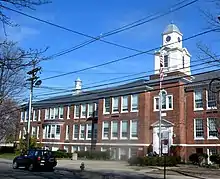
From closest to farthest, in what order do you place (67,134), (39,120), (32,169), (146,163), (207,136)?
(32,169)
(146,163)
(207,136)
(67,134)
(39,120)

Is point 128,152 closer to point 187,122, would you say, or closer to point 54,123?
point 187,122

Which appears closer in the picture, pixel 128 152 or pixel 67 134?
pixel 128 152

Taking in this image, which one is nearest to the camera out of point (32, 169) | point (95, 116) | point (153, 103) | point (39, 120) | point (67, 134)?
point (32, 169)

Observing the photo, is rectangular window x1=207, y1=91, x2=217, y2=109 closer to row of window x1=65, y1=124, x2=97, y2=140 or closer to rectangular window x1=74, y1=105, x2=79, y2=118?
row of window x1=65, y1=124, x2=97, y2=140

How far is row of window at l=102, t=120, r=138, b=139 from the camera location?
159ft

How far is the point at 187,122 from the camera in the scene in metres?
44.4

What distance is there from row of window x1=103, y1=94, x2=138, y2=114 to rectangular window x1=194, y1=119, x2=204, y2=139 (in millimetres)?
8512

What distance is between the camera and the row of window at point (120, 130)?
1911 inches

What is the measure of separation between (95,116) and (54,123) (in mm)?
9708

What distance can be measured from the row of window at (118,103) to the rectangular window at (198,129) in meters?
8.51

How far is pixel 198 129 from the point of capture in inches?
1711

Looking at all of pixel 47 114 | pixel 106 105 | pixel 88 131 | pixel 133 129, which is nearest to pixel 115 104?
pixel 106 105

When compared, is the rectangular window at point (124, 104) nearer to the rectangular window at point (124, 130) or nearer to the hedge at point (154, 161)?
the rectangular window at point (124, 130)

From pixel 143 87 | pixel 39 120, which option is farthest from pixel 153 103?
pixel 39 120
